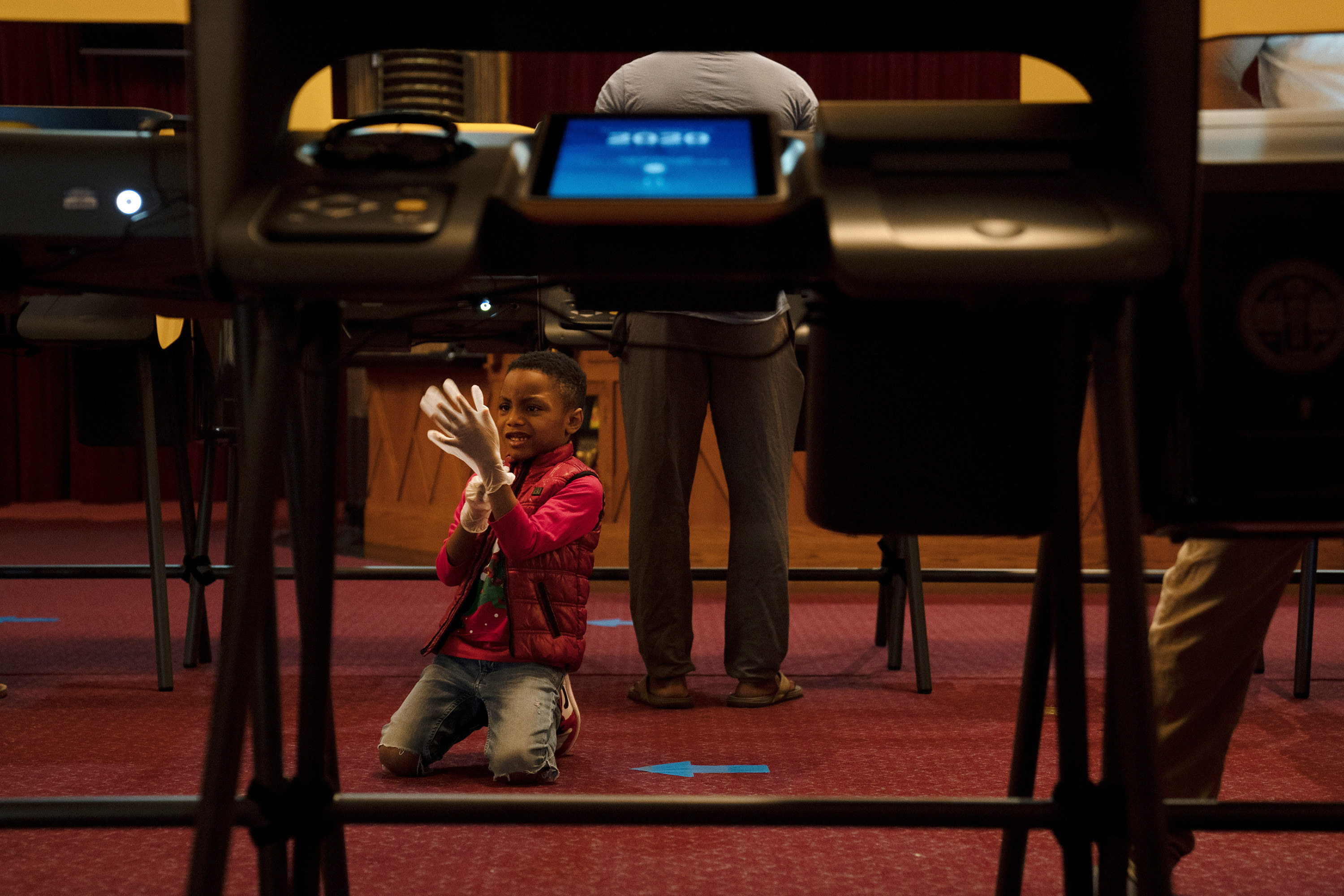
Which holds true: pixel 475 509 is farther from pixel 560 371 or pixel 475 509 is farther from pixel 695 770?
pixel 695 770

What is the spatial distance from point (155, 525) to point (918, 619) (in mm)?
1476

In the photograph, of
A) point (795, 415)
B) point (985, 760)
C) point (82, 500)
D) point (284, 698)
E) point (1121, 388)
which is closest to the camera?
point (1121, 388)

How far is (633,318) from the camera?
1997 mm

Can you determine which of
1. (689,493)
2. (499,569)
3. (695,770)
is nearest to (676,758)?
(695,770)

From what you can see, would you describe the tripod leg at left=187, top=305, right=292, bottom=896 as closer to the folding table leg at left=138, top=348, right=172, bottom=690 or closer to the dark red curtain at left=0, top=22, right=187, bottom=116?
the folding table leg at left=138, top=348, right=172, bottom=690

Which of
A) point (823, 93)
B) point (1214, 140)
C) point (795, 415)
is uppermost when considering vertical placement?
point (823, 93)

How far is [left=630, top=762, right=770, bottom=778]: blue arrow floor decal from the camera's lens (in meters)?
1.58

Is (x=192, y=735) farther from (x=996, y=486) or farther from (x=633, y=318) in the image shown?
(x=996, y=486)

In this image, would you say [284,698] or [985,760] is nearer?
[985,760]

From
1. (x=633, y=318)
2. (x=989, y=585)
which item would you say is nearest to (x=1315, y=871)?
(x=633, y=318)

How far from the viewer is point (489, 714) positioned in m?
1.61

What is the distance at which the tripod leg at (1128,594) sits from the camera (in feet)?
2.32

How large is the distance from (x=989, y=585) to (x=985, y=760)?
213cm

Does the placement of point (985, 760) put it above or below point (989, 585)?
above
